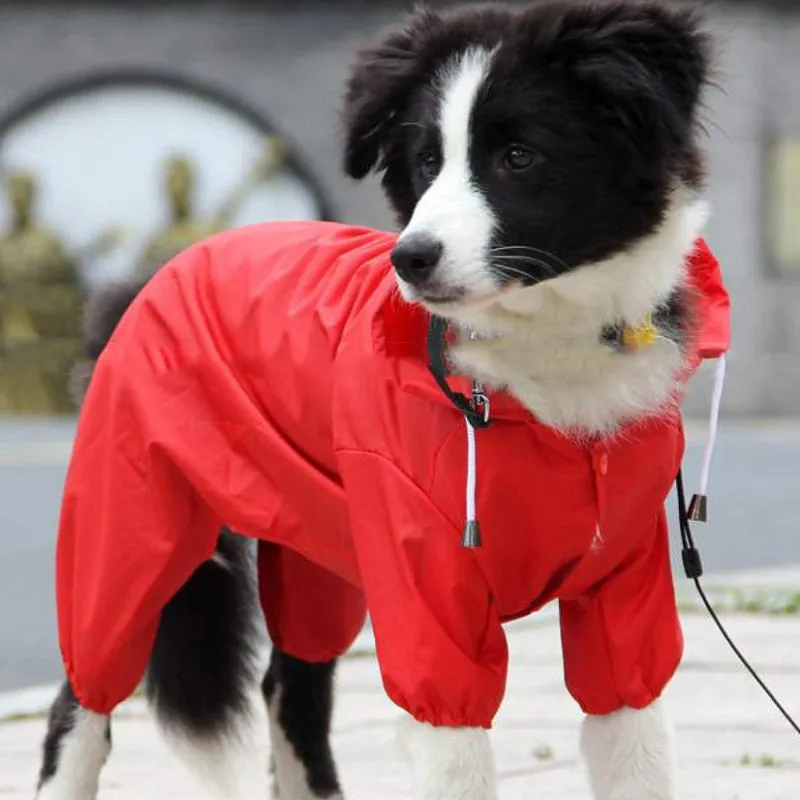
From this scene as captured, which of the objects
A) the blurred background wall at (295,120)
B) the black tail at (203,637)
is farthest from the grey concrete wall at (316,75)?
the black tail at (203,637)

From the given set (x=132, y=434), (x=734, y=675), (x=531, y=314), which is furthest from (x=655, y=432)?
(x=734, y=675)

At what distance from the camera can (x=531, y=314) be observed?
11.1 feet

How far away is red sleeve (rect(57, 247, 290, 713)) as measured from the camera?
3.90 m

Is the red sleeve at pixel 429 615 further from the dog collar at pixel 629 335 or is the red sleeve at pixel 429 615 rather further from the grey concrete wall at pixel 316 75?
the grey concrete wall at pixel 316 75

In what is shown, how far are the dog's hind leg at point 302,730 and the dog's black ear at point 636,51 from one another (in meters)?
1.76

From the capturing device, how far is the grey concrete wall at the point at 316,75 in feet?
57.1

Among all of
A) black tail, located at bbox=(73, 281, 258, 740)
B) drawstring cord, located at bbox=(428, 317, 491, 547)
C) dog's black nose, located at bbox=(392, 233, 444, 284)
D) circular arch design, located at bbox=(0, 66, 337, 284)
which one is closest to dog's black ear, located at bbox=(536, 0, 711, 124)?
dog's black nose, located at bbox=(392, 233, 444, 284)

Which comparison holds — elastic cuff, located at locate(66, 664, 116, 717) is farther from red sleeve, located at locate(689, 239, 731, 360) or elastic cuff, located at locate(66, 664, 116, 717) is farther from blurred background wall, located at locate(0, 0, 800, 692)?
blurred background wall, located at locate(0, 0, 800, 692)

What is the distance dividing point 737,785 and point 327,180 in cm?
1392

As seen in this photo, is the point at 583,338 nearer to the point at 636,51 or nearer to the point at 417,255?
the point at 417,255

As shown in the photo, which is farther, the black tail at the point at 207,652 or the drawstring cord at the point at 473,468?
the black tail at the point at 207,652

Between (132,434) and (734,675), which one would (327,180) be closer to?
(734,675)

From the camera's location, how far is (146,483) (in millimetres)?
3959

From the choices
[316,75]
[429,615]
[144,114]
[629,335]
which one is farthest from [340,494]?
[316,75]
